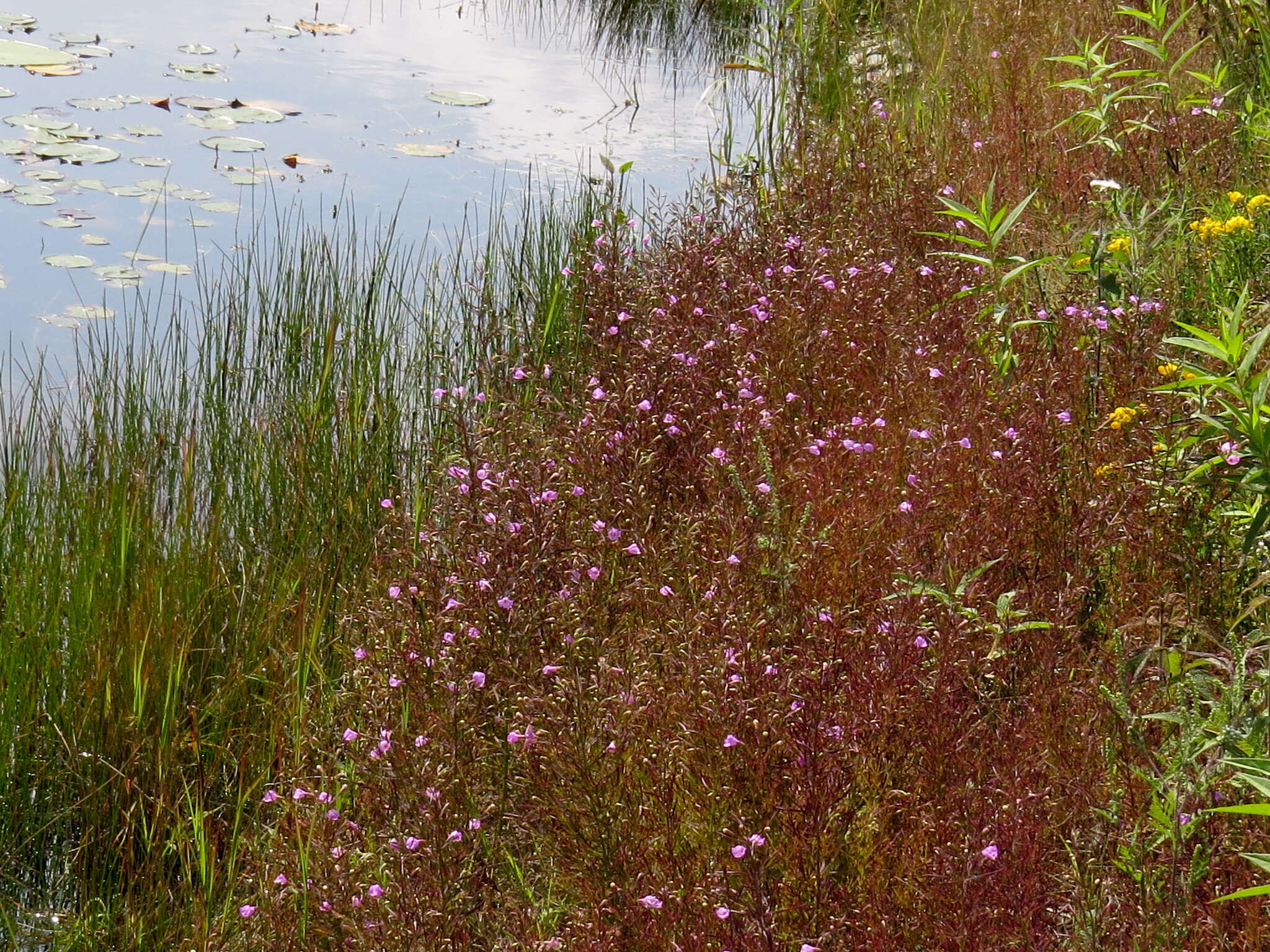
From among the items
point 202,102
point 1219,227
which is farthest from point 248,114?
point 1219,227

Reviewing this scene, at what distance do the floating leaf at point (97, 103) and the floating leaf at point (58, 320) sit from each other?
2.48 meters

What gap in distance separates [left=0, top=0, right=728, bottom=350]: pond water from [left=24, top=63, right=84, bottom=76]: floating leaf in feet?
0.06

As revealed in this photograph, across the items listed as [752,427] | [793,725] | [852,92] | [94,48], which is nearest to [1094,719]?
[793,725]

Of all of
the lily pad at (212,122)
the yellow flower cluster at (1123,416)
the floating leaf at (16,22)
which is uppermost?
the floating leaf at (16,22)

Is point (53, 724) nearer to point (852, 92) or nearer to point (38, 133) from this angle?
point (38, 133)

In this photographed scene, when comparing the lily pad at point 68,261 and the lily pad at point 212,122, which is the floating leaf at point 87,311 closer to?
the lily pad at point 68,261

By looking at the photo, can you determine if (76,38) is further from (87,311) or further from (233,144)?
(87,311)

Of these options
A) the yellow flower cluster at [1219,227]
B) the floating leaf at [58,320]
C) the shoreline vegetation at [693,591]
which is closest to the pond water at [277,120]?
the floating leaf at [58,320]

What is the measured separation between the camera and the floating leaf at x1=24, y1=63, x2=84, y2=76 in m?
6.92

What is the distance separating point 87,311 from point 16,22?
4809 mm

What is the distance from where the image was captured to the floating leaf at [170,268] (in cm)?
483

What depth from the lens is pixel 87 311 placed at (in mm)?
4426

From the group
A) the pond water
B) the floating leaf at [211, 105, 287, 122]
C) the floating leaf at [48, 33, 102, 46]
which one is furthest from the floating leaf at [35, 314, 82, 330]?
the floating leaf at [48, 33, 102, 46]

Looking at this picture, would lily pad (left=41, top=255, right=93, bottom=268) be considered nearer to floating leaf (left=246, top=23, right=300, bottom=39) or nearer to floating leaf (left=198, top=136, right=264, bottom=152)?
floating leaf (left=198, top=136, right=264, bottom=152)
